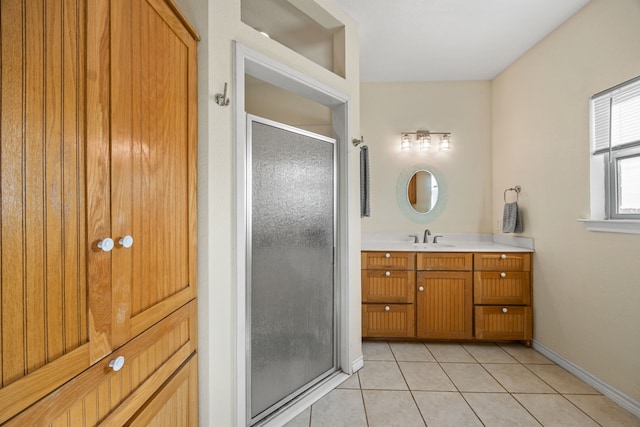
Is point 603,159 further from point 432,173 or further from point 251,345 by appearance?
point 251,345

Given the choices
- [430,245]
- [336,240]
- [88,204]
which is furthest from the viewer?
[430,245]

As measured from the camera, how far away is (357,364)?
242cm

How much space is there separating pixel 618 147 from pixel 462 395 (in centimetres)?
194

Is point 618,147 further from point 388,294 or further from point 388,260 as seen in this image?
point 388,294

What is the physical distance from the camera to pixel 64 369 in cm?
71

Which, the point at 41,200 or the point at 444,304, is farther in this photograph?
the point at 444,304

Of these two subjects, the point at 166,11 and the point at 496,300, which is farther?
the point at 496,300

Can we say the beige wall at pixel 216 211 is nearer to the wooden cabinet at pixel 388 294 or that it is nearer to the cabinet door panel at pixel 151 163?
the cabinet door panel at pixel 151 163

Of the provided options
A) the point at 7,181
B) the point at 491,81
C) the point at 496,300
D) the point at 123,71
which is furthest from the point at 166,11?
the point at 491,81

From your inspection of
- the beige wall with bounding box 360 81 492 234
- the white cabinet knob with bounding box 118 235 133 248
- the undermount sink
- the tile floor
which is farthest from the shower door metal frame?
the beige wall with bounding box 360 81 492 234

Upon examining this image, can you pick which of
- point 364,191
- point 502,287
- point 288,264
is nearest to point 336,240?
point 288,264

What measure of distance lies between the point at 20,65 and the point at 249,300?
4.43 ft

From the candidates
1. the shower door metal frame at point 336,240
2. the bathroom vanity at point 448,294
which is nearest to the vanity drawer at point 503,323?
the bathroom vanity at point 448,294

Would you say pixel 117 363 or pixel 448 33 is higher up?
pixel 448 33
